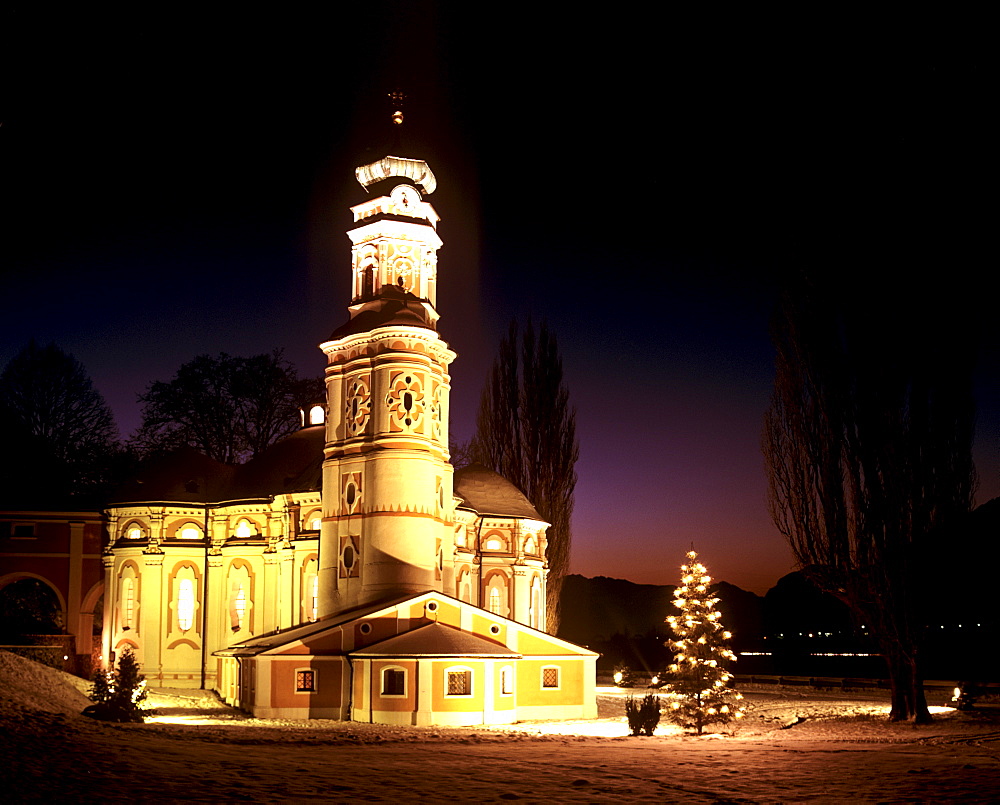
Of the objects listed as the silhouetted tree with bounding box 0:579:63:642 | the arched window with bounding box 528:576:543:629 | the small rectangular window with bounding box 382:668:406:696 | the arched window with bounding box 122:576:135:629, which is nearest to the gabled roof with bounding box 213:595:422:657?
the small rectangular window with bounding box 382:668:406:696

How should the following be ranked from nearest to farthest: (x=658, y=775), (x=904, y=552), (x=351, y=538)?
(x=658, y=775), (x=904, y=552), (x=351, y=538)

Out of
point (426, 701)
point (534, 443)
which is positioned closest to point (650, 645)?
point (534, 443)

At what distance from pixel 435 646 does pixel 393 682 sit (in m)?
1.72

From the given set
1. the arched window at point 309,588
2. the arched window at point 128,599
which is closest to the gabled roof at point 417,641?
the arched window at point 309,588

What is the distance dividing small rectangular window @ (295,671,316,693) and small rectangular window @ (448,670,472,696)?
16.5 ft

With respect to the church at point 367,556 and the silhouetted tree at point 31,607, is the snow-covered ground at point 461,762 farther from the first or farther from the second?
the silhouetted tree at point 31,607

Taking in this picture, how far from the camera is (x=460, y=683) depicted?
3450 cm

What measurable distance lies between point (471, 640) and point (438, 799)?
68.5 feet

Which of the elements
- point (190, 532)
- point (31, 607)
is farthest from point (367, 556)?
point (31, 607)

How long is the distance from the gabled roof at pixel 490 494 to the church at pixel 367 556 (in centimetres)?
11

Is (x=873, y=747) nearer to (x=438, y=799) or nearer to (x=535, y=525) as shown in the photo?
(x=438, y=799)

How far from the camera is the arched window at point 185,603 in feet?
162

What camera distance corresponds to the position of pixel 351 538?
139 ft

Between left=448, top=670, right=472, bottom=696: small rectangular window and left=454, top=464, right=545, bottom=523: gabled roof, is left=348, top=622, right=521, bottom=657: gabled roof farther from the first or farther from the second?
left=454, top=464, right=545, bottom=523: gabled roof
